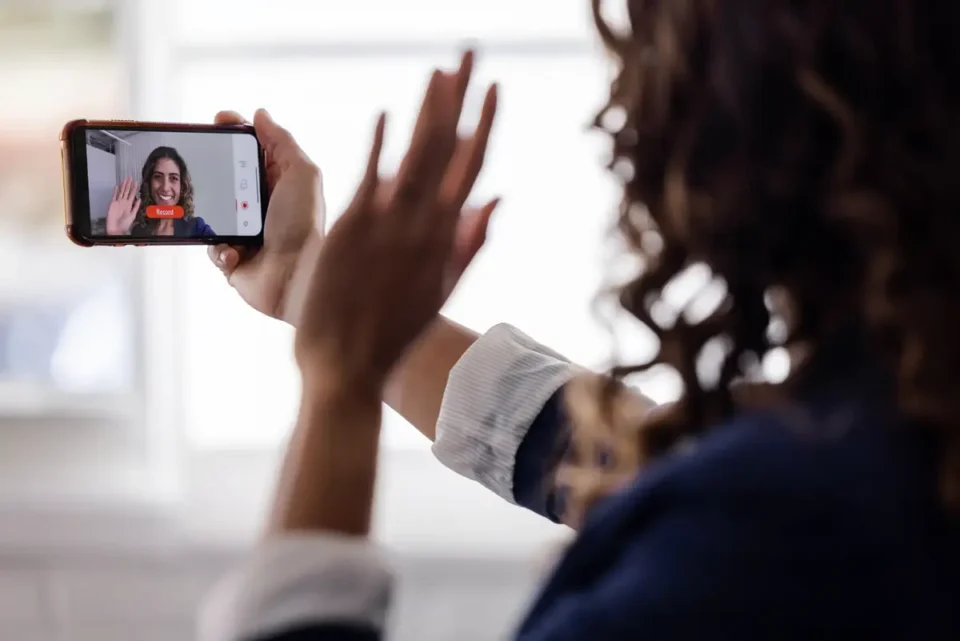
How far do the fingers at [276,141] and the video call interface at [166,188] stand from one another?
12mm

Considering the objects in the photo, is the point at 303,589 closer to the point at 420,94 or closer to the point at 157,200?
the point at 157,200

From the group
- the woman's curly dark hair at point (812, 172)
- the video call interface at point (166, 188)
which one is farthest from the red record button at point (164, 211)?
the woman's curly dark hair at point (812, 172)

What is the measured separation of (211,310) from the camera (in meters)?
1.20

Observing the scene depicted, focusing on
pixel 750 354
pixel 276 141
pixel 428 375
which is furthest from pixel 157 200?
pixel 750 354

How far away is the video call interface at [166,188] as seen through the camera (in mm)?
793

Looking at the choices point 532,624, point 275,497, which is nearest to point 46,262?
point 275,497

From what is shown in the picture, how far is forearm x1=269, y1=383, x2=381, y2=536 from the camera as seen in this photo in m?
0.44

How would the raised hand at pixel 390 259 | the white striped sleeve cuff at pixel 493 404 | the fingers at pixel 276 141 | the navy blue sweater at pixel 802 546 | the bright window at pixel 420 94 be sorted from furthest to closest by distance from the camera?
the bright window at pixel 420 94, the fingers at pixel 276 141, the white striped sleeve cuff at pixel 493 404, the raised hand at pixel 390 259, the navy blue sweater at pixel 802 546

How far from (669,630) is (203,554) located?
38.7 inches

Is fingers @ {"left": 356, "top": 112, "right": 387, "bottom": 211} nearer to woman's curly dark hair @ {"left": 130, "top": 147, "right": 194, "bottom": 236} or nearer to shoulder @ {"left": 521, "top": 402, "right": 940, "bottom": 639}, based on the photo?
shoulder @ {"left": 521, "top": 402, "right": 940, "bottom": 639}

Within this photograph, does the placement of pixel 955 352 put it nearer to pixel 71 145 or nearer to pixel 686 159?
pixel 686 159

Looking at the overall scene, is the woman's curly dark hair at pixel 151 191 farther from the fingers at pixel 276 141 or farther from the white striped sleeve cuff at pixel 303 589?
the white striped sleeve cuff at pixel 303 589

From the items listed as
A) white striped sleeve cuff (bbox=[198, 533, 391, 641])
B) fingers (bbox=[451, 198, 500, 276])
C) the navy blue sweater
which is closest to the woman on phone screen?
fingers (bbox=[451, 198, 500, 276])

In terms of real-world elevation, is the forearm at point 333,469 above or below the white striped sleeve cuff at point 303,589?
above
